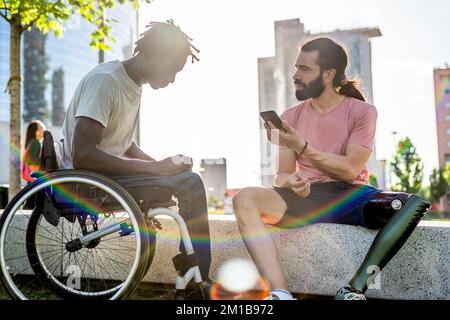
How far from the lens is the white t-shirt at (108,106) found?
2.29m

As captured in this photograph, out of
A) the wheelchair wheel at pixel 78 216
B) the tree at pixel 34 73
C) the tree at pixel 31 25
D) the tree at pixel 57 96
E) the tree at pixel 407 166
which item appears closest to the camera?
the wheelchair wheel at pixel 78 216

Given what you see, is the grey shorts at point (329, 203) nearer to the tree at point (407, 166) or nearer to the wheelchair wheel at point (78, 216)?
the wheelchair wheel at point (78, 216)

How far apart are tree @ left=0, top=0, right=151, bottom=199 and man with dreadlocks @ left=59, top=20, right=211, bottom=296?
3.85 m

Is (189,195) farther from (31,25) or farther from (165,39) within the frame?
(31,25)

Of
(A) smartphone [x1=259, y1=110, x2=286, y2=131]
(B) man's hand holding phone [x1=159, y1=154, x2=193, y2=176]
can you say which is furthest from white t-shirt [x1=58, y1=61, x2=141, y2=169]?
(A) smartphone [x1=259, y1=110, x2=286, y2=131]

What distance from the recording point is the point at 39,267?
2.56 m

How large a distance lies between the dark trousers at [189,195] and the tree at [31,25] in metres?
4.39

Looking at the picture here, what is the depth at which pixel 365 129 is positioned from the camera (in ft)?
8.92

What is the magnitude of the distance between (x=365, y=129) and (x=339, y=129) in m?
0.16

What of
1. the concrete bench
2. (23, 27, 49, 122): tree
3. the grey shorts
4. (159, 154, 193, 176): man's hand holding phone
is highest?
(23, 27, 49, 122): tree

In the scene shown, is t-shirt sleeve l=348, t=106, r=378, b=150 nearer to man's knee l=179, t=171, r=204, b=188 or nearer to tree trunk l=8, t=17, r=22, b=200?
man's knee l=179, t=171, r=204, b=188

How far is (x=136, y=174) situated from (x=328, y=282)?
141cm

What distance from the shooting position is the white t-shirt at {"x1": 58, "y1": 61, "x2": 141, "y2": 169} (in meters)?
2.29

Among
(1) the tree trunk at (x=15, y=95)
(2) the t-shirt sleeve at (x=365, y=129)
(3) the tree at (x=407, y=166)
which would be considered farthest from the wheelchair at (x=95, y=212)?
(3) the tree at (x=407, y=166)
